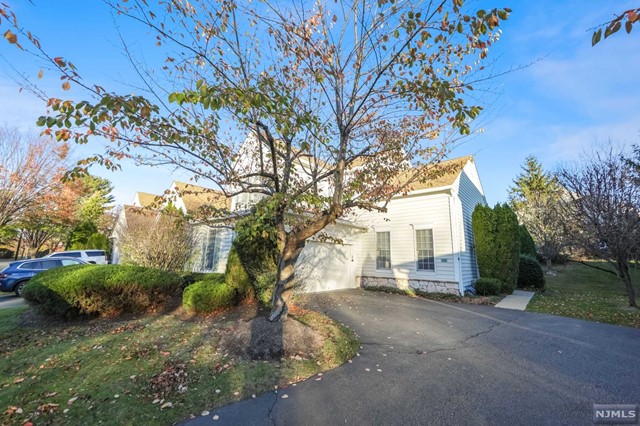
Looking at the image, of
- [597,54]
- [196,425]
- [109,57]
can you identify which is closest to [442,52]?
[597,54]

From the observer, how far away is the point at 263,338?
16.0ft

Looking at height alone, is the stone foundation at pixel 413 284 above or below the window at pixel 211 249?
below

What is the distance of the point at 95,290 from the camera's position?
264 inches

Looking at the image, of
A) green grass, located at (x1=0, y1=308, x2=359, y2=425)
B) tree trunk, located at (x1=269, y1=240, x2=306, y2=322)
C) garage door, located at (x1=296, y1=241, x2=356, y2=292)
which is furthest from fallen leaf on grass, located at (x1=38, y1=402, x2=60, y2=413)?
garage door, located at (x1=296, y1=241, x2=356, y2=292)

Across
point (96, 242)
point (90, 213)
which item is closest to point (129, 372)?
point (96, 242)

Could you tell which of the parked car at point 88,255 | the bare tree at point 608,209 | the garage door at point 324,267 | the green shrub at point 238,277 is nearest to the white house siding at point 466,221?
the bare tree at point 608,209

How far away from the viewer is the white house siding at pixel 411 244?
37.0 ft

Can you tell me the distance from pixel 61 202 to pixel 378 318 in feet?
74.3

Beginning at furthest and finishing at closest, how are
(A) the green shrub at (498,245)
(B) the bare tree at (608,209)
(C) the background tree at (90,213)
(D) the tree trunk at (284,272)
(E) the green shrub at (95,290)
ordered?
1. (C) the background tree at (90,213)
2. (A) the green shrub at (498,245)
3. (B) the bare tree at (608,209)
4. (E) the green shrub at (95,290)
5. (D) the tree trunk at (284,272)

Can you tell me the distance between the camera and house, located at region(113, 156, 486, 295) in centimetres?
1123

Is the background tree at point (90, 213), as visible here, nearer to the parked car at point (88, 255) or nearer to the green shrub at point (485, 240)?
the parked car at point (88, 255)

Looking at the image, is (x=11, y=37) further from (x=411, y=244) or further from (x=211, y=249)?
(x=411, y=244)

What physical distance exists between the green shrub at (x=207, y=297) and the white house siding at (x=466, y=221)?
29.5 ft

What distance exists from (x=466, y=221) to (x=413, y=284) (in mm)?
3941
